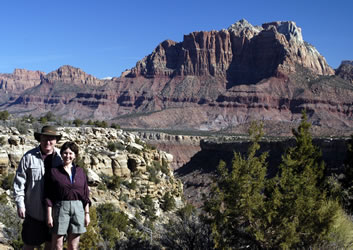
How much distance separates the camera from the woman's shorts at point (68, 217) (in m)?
6.41

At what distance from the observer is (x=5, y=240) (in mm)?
10797

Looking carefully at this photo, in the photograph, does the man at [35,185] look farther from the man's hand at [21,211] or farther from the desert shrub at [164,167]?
the desert shrub at [164,167]

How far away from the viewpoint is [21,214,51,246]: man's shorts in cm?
655

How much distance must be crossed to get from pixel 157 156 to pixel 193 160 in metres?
50.0

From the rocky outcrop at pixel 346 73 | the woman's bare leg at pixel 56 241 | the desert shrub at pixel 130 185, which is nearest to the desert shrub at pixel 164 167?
the desert shrub at pixel 130 185

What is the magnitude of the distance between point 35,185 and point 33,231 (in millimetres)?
728

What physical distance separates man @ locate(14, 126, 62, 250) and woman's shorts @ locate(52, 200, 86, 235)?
0.76 ft

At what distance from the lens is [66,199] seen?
21.1 feet

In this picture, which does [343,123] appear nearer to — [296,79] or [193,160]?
[296,79]

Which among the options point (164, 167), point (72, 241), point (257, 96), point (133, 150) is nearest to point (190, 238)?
point (72, 241)

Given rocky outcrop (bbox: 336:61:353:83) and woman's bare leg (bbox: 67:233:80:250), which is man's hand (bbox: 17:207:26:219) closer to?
woman's bare leg (bbox: 67:233:80:250)

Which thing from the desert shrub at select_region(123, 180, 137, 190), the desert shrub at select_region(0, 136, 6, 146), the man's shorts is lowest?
the desert shrub at select_region(123, 180, 137, 190)

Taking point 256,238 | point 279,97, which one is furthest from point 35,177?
point 279,97

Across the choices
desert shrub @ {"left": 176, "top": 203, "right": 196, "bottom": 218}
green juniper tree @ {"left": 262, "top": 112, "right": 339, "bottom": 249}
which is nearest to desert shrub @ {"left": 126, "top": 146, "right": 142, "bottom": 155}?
desert shrub @ {"left": 176, "top": 203, "right": 196, "bottom": 218}
